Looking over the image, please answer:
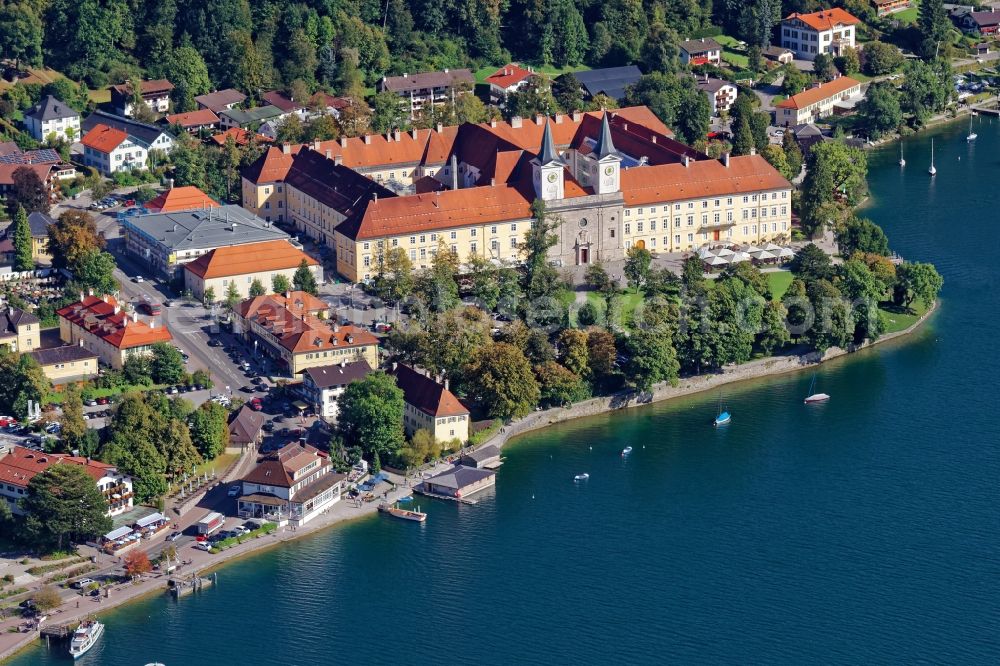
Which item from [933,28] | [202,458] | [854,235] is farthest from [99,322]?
[933,28]

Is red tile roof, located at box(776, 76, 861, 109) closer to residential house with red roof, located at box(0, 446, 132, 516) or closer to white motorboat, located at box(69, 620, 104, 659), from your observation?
residential house with red roof, located at box(0, 446, 132, 516)

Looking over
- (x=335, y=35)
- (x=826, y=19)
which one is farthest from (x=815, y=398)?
(x=826, y=19)

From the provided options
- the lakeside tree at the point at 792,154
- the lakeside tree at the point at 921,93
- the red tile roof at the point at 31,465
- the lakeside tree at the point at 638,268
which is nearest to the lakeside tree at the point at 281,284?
the lakeside tree at the point at 638,268

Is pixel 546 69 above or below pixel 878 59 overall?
above

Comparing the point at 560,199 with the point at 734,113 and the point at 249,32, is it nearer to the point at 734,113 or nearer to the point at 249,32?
the point at 734,113

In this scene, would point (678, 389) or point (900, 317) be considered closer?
point (678, 389)

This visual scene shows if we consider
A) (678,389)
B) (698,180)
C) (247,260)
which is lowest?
(678,389)

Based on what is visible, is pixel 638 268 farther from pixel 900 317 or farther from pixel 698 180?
pixel 900 317
